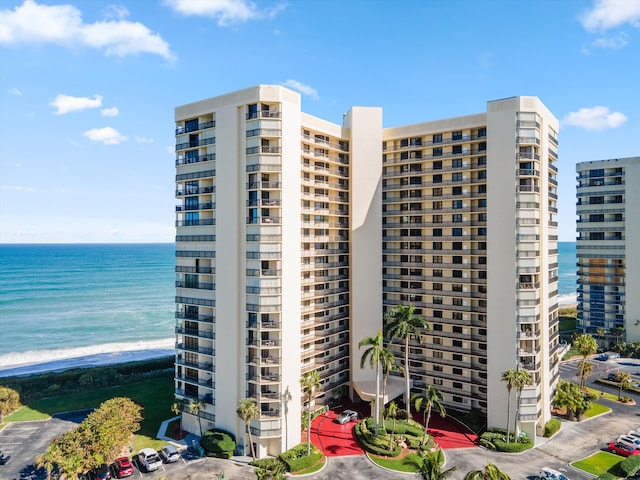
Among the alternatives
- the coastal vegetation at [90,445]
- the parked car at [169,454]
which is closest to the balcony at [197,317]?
the coastal vegetation at [90,445]

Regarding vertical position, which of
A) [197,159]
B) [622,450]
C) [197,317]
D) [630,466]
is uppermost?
[197,159]

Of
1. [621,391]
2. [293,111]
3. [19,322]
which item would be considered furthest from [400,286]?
[19,322]

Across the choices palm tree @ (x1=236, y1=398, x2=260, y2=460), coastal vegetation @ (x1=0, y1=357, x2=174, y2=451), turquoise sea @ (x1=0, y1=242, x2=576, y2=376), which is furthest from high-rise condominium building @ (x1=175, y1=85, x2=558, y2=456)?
turquoise sea @ (x1=0, y1=242, x2=576, y2=376)

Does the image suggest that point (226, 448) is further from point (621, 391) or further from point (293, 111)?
point (621, 391)

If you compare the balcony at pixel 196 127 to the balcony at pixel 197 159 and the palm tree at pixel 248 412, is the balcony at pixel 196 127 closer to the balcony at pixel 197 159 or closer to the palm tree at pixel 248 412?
the balcony at pixel 197 159

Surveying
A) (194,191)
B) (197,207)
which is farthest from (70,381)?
(194,191)

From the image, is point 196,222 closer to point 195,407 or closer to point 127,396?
point 195,407
